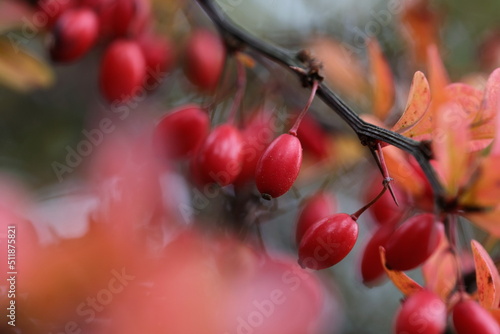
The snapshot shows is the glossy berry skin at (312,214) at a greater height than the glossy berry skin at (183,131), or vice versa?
the glossy berry skin at (183,131)

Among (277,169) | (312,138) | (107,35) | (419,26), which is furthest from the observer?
(419,26)

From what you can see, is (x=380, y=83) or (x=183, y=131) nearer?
(x=183, y=131)

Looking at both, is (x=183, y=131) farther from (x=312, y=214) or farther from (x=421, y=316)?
(x=421, y=316)

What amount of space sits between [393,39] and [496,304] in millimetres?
1000

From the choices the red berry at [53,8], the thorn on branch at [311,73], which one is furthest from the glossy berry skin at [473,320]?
the red berry at [53,8]

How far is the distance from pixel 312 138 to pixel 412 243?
38 centimetres

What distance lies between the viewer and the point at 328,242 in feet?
1.66

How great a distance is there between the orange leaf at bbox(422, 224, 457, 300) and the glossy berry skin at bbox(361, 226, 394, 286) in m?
0.06

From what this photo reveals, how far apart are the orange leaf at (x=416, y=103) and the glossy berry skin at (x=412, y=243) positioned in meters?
0.10

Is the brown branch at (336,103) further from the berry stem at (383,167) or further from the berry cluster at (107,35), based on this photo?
the berry cluster at (107,35)

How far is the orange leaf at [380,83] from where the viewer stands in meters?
0.84

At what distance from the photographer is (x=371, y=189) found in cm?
88

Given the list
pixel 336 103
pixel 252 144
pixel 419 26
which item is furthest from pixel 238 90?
pixel 419 26

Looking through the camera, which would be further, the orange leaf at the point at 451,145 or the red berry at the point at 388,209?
the red berry at the point at 388,209
